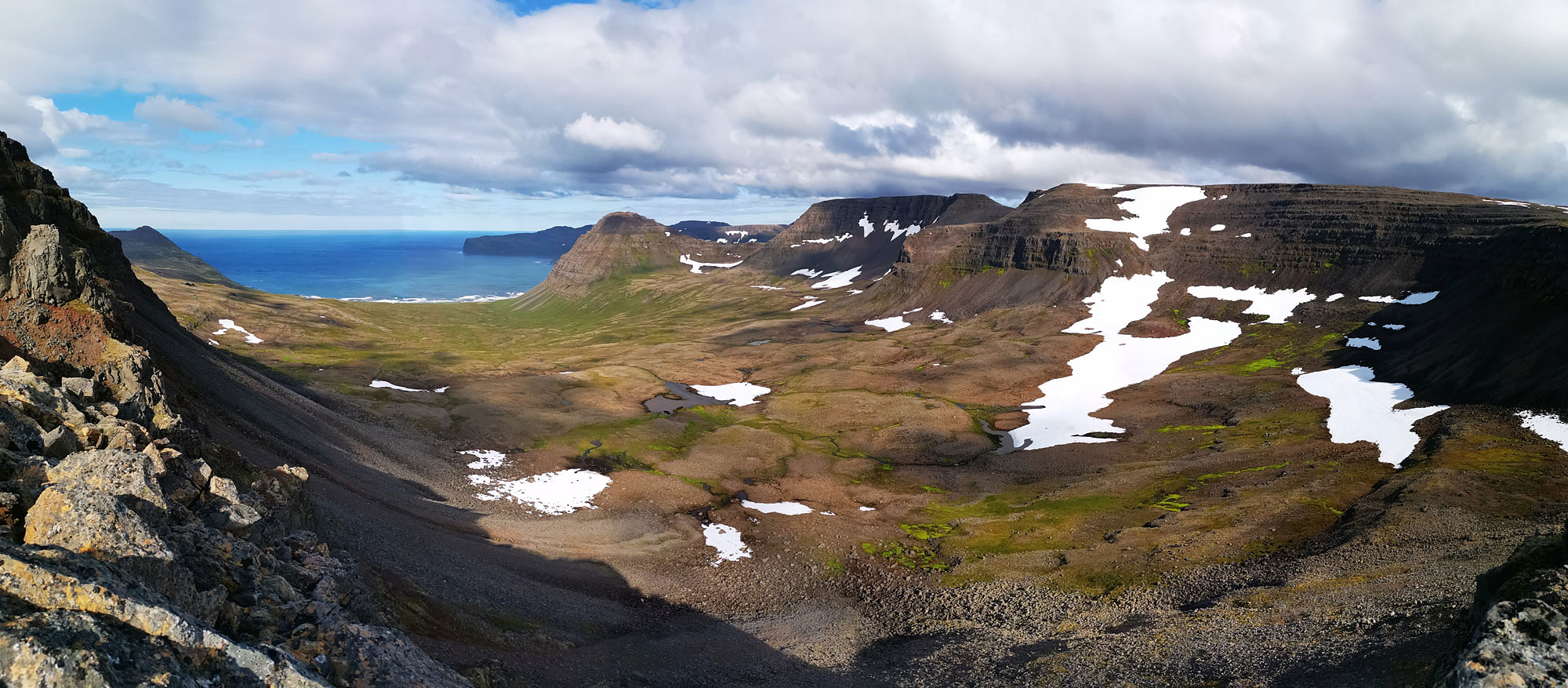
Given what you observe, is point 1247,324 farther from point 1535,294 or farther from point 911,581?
point 911,581

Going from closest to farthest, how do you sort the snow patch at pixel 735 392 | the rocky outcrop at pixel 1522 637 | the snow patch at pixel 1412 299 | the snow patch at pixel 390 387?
the rocky outcrop at pixel 1522 637, the snow patch at pixel 390 387, the snow patch at pixel 735 392, the snow patch at pixel 1412 299

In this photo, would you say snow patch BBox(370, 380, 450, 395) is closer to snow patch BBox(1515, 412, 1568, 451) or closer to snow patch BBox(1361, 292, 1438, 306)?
snow patch BBox(1515, 412, 1568, 451)

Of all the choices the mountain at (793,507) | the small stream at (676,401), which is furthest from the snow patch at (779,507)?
the small stream at (676,401)

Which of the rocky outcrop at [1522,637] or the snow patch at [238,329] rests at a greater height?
the rocky outcrop at [1522,637]

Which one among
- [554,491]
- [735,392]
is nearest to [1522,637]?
[554,491]

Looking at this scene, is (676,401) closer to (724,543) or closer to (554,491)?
(554,491)

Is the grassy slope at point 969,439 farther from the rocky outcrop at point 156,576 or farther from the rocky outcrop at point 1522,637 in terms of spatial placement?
the rocky outcrop at point 156,576
